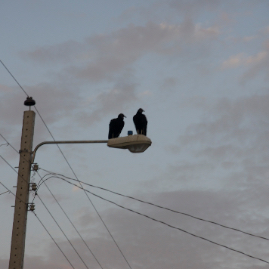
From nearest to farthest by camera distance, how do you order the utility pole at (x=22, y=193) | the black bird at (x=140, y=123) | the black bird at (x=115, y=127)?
the utility pole at (x=22, y=193) → the black bird at (x=140, y=123) → the black bird at (x=115, y=127)

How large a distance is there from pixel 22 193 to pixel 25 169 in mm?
577

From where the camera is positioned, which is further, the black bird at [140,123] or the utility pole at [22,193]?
the black bird at [140,123]

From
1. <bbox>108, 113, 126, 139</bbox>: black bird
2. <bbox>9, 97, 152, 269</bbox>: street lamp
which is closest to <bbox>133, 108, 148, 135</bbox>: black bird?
<bbox>108, 113, 126, 139</bbox>: black bird

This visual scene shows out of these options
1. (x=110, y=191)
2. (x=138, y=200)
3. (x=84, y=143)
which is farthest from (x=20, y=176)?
(x=138, y=200)

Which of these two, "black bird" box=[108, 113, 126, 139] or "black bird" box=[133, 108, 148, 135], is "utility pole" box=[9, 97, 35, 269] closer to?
"black bird" box=[108, 113, 126, 139]

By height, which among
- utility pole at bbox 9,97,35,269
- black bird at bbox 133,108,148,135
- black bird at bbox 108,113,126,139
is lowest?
utility pole at bbox 9,97,35,269

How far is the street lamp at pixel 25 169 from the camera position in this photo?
12352 mm

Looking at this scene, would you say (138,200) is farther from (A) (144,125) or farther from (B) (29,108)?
(B) (29,108)

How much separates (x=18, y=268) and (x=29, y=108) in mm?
3905

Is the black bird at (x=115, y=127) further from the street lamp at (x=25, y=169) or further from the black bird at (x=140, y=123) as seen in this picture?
the street lamp at (x=25, y=169)

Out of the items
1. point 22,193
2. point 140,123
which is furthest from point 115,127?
point 22,193

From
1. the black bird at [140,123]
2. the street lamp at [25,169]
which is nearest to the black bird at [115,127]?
the black bird at [140,123]

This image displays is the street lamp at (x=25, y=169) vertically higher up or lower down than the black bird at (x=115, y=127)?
lower down

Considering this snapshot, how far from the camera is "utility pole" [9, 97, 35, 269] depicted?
1233 centimetres
